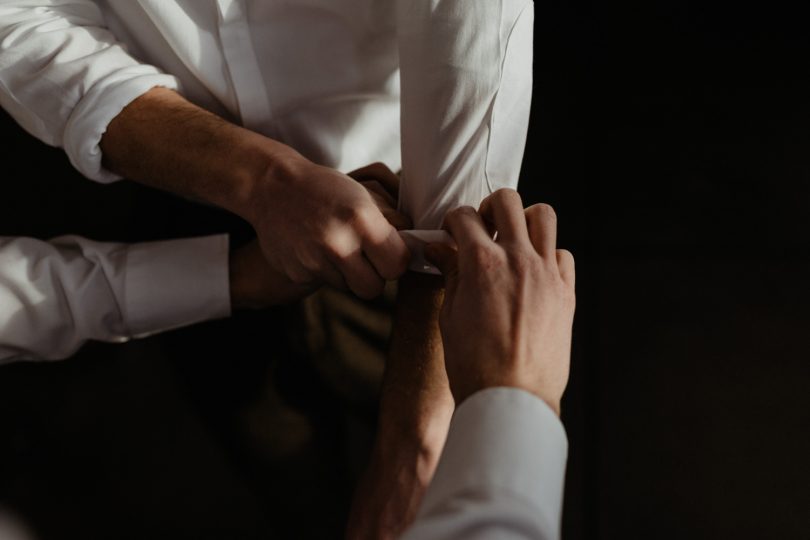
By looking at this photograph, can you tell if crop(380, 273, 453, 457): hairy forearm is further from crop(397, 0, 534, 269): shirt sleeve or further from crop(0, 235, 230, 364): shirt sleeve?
crop(0, 235, 230, 364): shirt sleeve

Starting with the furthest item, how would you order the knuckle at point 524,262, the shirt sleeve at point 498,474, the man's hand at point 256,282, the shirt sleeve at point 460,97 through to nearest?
the man's hand at point 256,282, the shirt sleeve at point 460,97, the knuckle at point 524,262, the shirt sleeve at point 498,474

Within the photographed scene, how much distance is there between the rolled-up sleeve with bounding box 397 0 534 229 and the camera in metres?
0.68

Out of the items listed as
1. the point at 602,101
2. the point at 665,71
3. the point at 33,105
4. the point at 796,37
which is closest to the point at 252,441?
the point at 33,105

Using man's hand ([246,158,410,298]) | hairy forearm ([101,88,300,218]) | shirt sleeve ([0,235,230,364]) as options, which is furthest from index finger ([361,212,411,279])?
shirt sleeve ([0,235,230,364])

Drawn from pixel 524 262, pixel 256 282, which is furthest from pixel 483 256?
pixel 256 282

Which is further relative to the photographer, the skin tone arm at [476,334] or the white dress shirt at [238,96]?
the white dress shirt at [238,96]

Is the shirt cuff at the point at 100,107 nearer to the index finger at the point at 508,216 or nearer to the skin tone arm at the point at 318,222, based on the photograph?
the skin tone arm at the point at 318,222

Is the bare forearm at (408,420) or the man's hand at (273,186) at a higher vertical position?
the man's hand at (273,186)

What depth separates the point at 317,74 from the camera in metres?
0.83

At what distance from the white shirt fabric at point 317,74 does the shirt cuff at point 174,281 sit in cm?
10

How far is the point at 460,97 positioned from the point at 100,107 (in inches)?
14.1

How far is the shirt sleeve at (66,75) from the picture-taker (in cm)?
76

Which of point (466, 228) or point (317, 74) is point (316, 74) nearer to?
point (317, 74)

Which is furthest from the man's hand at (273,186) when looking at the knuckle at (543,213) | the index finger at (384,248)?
the knuckle at (543,213)
